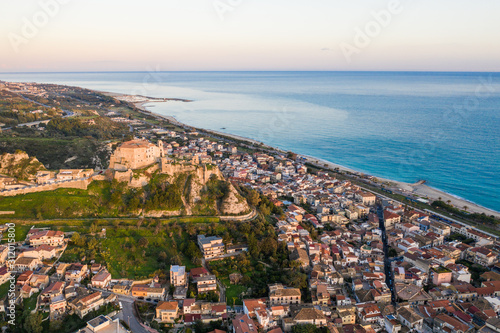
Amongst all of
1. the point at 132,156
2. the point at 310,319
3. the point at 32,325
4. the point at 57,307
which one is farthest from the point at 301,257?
the point at 32,325

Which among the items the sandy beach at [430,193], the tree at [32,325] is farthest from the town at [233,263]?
the sandy beach at [430,193]

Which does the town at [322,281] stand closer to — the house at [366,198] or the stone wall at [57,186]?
the stone wall at [57,186]

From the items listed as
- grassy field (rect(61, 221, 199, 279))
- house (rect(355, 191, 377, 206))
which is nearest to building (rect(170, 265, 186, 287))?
grassy field (rect(61, 221, 199, 279))

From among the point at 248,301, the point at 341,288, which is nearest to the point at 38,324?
the point at 248,301

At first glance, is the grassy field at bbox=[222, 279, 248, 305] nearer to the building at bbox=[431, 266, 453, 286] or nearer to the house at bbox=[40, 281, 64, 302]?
the house at bbox=[40, 281, 64, 302]

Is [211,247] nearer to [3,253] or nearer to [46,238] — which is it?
[46,238]

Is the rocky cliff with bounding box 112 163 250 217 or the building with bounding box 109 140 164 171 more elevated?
the building with bounding box 109 140 164 171

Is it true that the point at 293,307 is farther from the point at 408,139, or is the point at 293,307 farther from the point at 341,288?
the point at 408,139
